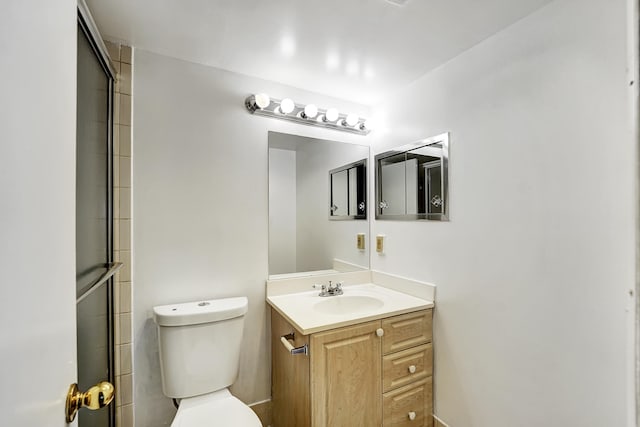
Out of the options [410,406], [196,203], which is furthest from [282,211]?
[410,406]

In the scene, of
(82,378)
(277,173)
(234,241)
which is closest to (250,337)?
(234,241)

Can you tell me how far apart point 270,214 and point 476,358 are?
1.44 meters

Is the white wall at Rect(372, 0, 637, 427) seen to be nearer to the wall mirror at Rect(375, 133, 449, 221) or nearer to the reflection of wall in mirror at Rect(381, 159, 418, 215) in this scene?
the wall mirror at Rect(375, 133, 449, 221)

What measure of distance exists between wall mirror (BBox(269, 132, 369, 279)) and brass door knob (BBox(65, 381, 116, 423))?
1.33m

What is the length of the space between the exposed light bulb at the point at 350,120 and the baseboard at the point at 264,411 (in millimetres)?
2012

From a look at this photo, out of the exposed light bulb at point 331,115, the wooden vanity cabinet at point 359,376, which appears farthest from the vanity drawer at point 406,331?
the exposed light bulb at point 331,115

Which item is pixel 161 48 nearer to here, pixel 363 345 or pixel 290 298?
pixel 290 298

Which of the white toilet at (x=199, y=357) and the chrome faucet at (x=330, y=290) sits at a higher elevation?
the chrome faucet at (x=330, y=290)

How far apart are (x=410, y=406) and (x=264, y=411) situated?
0.91 meters

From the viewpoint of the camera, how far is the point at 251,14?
4.18 feet

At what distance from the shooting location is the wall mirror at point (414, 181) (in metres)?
1.67

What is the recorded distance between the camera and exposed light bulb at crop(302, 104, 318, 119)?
1.93 metres

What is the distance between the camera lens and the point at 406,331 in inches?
62.9

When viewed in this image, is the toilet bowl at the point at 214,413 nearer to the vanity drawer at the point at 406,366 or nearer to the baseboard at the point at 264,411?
the baseboard at the point at 264,411
